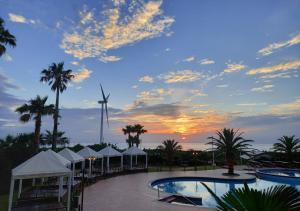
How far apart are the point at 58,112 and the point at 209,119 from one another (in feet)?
72.8

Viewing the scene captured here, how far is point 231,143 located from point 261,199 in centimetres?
2780

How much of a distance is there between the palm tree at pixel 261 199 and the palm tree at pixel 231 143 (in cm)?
2715

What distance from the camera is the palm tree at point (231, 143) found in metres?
28.4

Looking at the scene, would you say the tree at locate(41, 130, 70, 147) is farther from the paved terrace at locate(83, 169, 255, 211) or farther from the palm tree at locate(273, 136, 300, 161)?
the palm tree at locate(273, 136, 300, 161)

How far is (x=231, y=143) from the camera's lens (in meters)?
28.4

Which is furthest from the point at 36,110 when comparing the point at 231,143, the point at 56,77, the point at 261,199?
the point at 261,199

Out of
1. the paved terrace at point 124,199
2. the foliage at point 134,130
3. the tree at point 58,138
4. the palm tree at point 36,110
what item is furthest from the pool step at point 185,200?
the foliage at point 134,130

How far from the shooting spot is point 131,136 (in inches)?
2083

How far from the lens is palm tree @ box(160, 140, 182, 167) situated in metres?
33.8

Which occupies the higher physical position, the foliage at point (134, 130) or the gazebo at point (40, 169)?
the foliage at point (134, 130)

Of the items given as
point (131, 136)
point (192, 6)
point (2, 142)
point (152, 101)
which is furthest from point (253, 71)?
point (131, 136)

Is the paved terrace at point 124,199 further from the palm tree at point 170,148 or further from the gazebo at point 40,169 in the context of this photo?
the palm tree at point 170,148

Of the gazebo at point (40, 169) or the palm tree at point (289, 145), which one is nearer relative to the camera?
the gazebo at point (40, 169)

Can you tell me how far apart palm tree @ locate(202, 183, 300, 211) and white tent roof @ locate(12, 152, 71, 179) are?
11.5 meters
